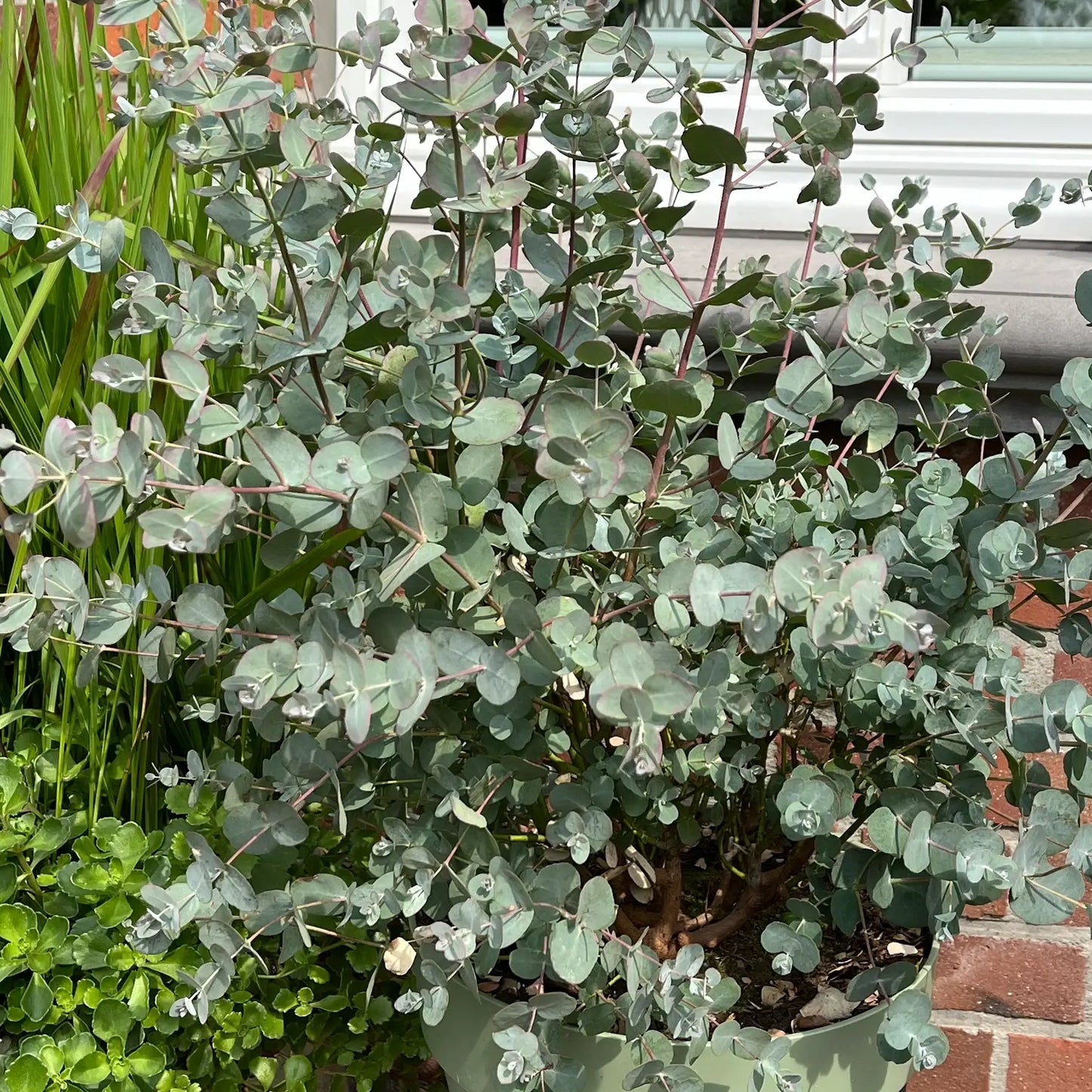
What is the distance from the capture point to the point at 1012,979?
3.95 feet

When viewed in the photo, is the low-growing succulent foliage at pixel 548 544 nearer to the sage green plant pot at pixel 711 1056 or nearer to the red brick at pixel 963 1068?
the sage green plant pot at pixel 711 1056

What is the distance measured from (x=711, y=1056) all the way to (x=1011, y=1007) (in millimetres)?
625

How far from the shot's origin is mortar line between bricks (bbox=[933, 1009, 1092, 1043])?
46.9 inches

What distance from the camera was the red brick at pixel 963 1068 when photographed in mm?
1200

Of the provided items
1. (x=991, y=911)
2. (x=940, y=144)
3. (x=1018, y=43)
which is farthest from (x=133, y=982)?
(x=1018, y=43)

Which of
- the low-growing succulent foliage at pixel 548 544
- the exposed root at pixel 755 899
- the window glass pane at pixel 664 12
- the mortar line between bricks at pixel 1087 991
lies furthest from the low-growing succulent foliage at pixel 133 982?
the window glass pane at pixel 664 12

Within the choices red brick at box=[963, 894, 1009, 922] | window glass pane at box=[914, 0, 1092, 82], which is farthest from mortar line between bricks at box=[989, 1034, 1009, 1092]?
window glass pane at box=[914, 0, 1092, 82]

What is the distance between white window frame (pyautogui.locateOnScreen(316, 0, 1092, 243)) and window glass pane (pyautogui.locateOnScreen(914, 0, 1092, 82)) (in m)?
0.02

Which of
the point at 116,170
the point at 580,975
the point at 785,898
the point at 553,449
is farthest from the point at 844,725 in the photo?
the point at 116,170

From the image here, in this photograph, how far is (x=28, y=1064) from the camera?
0.84m

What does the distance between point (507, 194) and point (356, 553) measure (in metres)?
0.23

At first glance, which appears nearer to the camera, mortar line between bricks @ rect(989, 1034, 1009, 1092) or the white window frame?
mortar line between bricks @ rect(989, 1034, 1009, 1092)

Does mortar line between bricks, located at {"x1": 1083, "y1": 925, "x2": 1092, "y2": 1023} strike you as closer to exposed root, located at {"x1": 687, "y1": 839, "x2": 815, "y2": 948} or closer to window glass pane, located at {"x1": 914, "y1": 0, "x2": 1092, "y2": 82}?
exposed root, located at {"x1": 687, "y1": 839, "x2": 815, "y2": 948}

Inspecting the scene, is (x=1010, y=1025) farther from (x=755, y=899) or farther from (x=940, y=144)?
(x=940, y=144)
